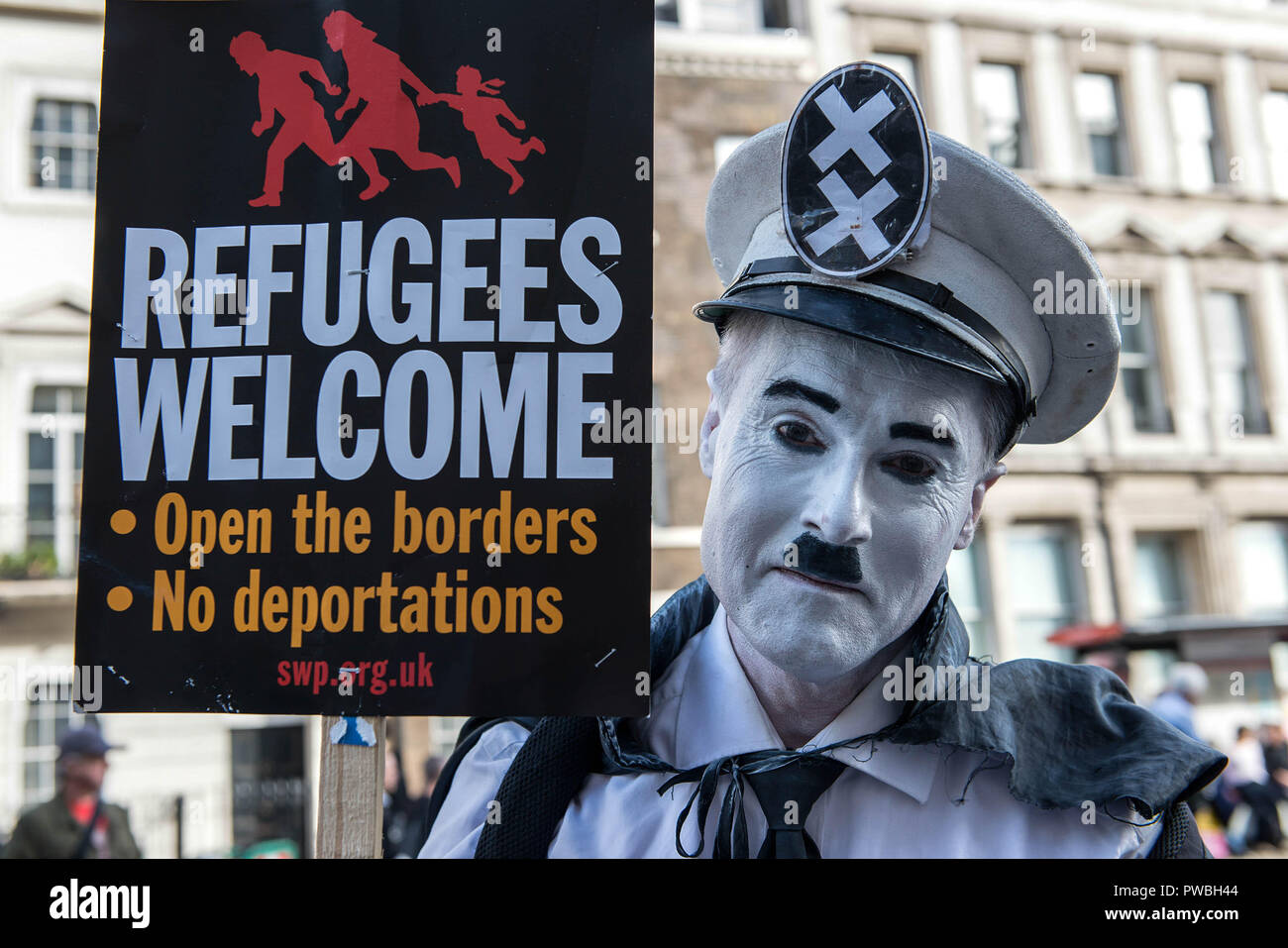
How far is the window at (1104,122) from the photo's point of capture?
683 inches

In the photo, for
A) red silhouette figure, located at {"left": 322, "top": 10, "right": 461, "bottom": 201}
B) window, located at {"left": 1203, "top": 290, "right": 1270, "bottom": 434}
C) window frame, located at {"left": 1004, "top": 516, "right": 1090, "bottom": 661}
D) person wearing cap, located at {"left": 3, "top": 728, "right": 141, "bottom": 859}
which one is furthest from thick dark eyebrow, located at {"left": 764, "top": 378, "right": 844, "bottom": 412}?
window, located at {"left": 1203, "top": 290, "right": 1270, "bottom": 434}

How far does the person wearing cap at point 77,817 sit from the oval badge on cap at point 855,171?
495 cm

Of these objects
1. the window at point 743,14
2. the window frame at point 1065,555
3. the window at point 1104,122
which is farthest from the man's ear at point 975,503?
the window at point 1104,122

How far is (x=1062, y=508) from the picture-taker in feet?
52.7

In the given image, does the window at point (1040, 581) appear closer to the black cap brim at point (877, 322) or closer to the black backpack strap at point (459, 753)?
the black backpack strap at point (459, 753)

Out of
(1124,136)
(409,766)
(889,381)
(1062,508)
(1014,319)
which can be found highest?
(1124,136)

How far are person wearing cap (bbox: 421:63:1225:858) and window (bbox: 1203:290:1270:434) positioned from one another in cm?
1674

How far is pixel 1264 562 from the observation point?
669 inches

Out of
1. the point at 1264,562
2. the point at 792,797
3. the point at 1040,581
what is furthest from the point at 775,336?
the point at 1264,562

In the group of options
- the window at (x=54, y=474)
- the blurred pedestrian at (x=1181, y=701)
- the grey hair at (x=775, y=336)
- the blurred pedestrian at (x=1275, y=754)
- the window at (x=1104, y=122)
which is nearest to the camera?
the grey hair at (x=775, y=336)

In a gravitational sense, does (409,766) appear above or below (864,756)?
below

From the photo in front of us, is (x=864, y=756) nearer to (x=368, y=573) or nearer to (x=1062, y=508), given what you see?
(x=368, y=573)

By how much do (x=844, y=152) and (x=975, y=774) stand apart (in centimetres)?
103

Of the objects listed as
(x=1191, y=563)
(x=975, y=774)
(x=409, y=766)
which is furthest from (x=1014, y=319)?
(x=1191, y=563)
